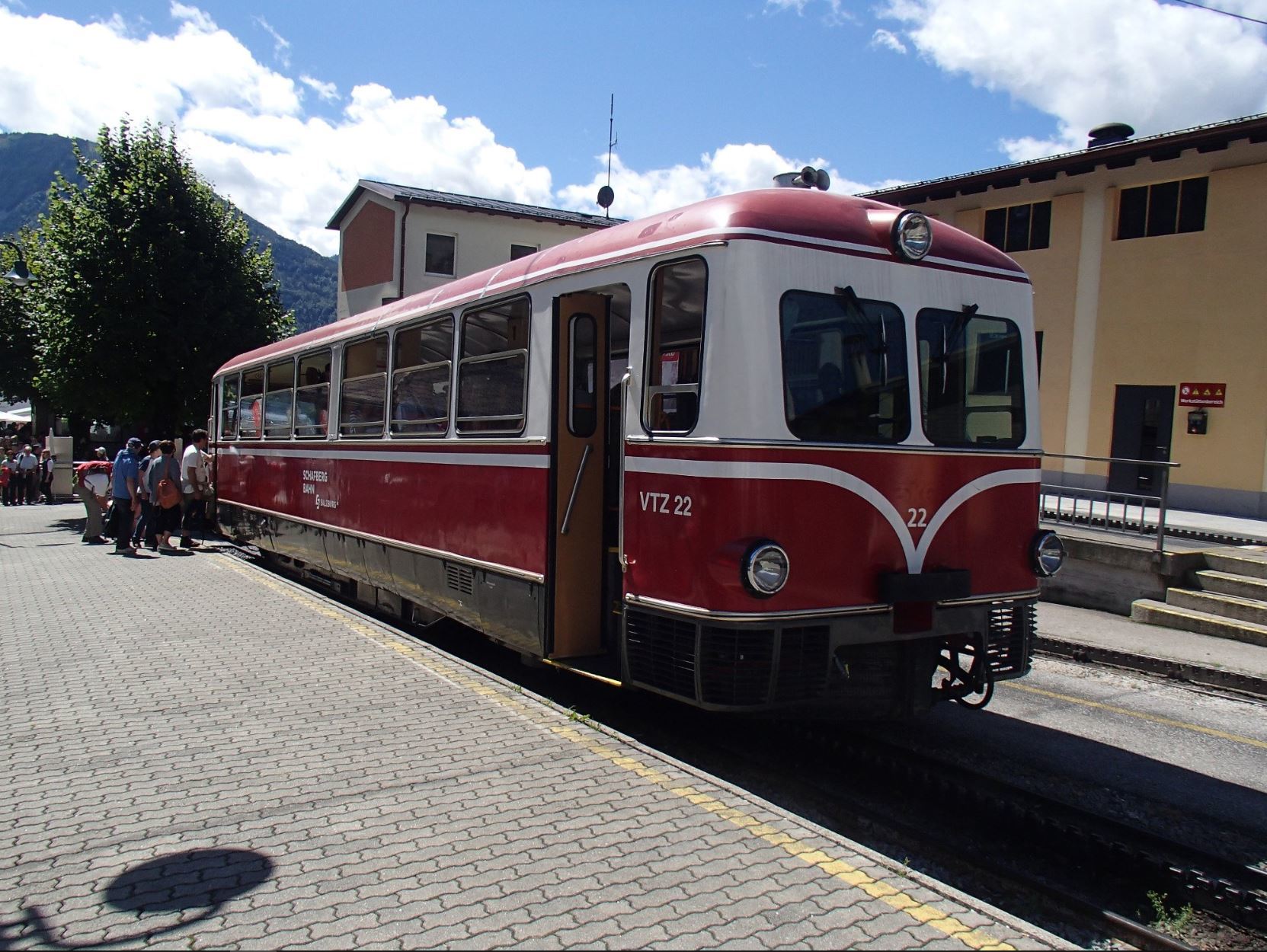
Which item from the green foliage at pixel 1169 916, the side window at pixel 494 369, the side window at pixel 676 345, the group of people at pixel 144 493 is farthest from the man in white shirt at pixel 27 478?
the green foliage at pixel 1169 916

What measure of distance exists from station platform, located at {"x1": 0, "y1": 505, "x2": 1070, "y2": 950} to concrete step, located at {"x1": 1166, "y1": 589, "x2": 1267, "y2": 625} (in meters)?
7.44

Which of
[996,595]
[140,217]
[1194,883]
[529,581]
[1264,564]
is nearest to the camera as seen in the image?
[1194,883]

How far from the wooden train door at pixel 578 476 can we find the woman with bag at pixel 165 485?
1075 cm

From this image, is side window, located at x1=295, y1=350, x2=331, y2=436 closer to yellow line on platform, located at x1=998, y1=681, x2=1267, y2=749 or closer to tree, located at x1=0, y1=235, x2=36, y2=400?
yellow line on platform, located at x1=998, y1=681, x2=1267, y2=749

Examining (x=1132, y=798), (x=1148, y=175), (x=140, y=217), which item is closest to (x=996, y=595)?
(x=1132, y=798)

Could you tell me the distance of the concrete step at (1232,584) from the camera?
9938 mm

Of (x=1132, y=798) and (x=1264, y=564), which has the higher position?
(x=1264, y=564)

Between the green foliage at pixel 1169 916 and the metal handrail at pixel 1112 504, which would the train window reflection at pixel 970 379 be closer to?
the green foliage at pixel 1169 916

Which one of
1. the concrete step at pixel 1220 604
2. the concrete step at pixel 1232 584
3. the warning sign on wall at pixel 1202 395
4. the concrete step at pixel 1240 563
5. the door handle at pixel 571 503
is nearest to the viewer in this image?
the door handle at pixel 571 503

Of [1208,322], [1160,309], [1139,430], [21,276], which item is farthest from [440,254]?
[1208,322]

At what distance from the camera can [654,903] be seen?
11.9ft

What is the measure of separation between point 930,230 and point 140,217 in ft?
61.1

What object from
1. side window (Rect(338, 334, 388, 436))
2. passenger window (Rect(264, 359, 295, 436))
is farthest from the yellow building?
passenger window (Rect(264, 359, 295, 436))

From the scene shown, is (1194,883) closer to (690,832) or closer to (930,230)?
(690,832)
